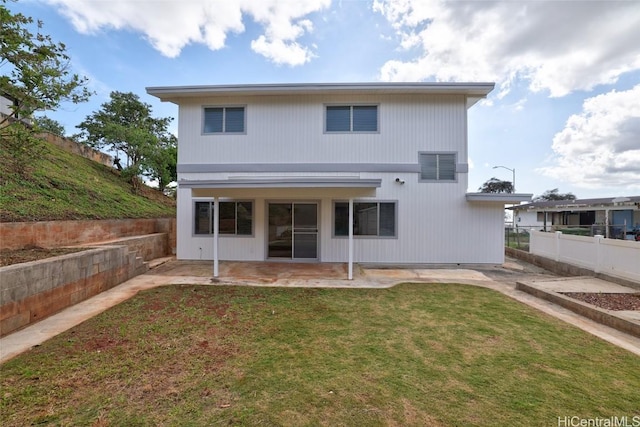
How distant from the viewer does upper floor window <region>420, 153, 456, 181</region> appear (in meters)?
9.54

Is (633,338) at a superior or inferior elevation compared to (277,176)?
inferior

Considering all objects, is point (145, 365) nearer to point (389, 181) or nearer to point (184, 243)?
point (184, 243)

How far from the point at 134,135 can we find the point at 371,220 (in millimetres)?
14548

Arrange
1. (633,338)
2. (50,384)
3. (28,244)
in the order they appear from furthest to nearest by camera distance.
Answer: (28,244) < (633,338) < (50,384)

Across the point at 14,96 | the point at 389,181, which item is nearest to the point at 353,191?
the point at 389,181

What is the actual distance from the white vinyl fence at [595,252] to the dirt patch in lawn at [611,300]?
1178 mm

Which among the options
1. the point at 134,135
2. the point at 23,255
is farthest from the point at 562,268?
the point at 134,135

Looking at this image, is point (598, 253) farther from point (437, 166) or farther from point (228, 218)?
point (228, 218)

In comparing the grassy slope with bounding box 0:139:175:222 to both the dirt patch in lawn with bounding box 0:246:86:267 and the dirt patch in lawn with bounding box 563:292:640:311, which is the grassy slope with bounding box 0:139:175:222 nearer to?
the dirt patch in lawn with bounding box 0:246:86:267

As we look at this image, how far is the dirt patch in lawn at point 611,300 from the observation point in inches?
197

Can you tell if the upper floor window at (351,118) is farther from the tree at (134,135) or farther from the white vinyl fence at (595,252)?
the tree at (134,135)

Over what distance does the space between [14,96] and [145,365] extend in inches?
179

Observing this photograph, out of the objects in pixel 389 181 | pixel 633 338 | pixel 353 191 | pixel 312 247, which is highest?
pixel 389 181

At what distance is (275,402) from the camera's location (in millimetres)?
2535
